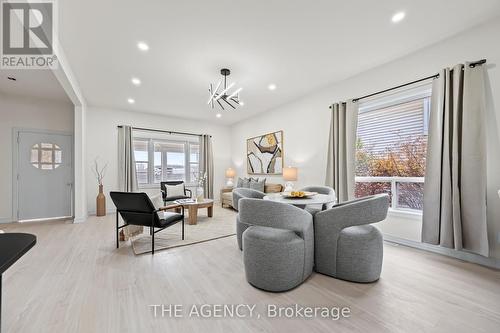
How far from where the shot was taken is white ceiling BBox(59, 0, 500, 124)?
222 centimetres

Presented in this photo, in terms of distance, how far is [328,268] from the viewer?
2.26 m

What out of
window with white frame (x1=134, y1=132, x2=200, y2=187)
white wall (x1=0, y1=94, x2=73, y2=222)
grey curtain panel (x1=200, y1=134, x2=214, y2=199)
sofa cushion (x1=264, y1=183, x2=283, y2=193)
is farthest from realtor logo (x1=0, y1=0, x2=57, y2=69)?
sofa cushion (x1=264, y1=183, x2=283, y2=193)

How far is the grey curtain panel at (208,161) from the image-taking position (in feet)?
22.5

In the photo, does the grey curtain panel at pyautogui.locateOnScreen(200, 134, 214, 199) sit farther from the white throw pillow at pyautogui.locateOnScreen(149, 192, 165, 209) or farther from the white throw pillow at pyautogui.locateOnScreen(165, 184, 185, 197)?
the white throw pillow at pyautogui.locateOnScreen(149, 192, 165, 209)

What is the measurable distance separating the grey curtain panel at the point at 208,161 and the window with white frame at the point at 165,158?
237 mm

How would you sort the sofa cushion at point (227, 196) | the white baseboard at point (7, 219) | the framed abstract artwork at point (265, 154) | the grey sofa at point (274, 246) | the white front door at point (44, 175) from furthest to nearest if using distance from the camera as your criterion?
the sofa cushion at point (227, 196), the framed abstract artwork at point (265, 154), the white front door at point (44, 175), the white baseboard at point (7, 219), the grey sofa at point (274, 246)

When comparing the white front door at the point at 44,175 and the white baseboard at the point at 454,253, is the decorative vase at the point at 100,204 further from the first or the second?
the white baseboard at the point at 454,253

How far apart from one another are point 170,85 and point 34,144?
3454mm

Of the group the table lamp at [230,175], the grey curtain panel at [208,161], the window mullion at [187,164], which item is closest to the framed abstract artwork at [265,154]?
the table lamp at [230,175]

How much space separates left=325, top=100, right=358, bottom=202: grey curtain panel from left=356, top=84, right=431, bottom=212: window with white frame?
270 millimetres

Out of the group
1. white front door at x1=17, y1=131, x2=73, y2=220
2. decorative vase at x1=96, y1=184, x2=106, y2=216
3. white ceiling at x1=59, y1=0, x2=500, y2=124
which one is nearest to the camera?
white ceiling at x1=59, y1=0, x2=500, y2=124

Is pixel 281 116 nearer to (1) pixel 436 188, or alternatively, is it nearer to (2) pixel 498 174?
(1) pixel 436 188

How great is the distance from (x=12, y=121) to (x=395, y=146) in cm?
748

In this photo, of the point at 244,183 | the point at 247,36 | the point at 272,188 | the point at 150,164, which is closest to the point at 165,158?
the point at 150,164
